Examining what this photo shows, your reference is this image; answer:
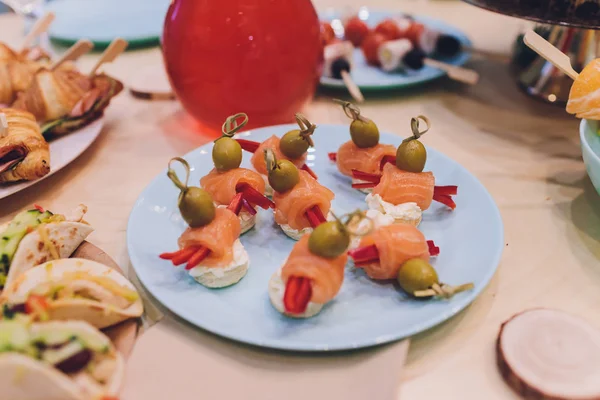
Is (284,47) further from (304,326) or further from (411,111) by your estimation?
(304,326)

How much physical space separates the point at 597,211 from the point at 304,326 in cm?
94

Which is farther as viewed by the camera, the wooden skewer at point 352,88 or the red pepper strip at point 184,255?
the wooden skewer at point 352,88

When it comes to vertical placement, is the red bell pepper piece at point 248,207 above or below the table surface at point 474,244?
above

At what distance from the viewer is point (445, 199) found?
1.27m

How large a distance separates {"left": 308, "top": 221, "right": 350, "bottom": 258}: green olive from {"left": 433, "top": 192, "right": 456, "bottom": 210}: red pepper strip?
410 millimetres

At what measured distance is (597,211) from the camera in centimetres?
A: 139

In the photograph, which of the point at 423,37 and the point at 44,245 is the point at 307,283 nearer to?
the point at 44,245

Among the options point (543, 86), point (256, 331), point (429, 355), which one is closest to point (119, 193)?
point (256, 331)

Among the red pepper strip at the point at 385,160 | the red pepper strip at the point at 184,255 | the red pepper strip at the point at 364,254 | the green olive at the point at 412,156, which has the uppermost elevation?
the green olive at the point at 412,156

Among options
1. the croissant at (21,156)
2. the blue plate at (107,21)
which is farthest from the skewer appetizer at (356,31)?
the croissant at (21,156)

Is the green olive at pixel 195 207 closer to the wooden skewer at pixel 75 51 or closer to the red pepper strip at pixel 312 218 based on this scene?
the red pepper strip at pixel 312 218

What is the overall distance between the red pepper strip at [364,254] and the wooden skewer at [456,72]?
1.18 meters

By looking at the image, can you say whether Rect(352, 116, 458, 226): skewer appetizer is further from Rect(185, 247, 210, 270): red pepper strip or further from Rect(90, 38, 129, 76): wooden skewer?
Rect(90, 38, 129, 76): wooden skewer

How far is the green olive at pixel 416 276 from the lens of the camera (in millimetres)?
1002
